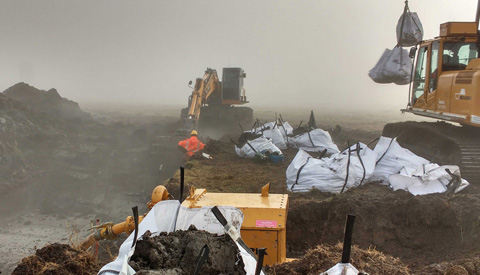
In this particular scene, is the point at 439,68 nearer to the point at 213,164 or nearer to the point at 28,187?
the point at 213,164

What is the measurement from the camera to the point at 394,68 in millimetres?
10609

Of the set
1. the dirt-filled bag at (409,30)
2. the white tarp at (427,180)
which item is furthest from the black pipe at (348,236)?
the dirt-filled bag at (409,30)

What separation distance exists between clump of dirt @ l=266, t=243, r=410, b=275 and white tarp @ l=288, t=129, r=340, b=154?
8.70m

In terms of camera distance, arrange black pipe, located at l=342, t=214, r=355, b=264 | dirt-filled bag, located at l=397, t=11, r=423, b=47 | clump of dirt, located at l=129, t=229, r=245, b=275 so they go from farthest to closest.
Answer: dirt-filled bag, located at l=397, t=11, r=423, b=47
clump of dirt, located at l=129, t=229, r=245, b=275
black pipe, located at l=342, t=214, r=355, b=264

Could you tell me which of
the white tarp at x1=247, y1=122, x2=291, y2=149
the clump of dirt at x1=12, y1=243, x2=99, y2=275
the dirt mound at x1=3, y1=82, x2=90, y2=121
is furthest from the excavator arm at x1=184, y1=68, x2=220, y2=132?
the clump of dirt at x1=12, y1=243, x2=99, y2=275

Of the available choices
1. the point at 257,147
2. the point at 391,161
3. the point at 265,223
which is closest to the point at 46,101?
the point at 257,147

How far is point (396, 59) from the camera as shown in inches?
418

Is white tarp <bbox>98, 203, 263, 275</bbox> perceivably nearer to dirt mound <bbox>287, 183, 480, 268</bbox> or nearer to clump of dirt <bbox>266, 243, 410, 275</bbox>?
clump of dirt <bbox>266, 243, 410, 275</bbox>

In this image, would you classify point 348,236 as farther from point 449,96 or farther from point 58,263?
point 449,96

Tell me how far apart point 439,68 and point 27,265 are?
345 inches

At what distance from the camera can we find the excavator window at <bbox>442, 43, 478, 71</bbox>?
909 centimetres

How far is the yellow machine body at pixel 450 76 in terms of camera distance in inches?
316

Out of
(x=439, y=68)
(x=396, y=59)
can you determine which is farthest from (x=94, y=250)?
(x=396, y=59)

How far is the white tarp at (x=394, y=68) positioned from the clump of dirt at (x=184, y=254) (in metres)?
9.09
